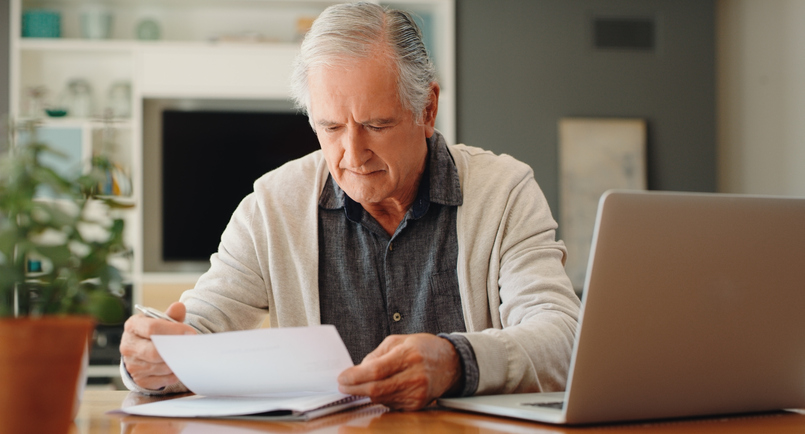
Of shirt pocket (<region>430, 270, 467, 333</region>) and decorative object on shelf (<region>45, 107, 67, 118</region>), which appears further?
decorative object on shelf (<region>45, 107, 67, 118</region>)

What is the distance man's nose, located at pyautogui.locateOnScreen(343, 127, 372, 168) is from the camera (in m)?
1.34

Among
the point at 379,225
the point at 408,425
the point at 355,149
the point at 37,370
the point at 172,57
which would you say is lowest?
the point at 408,425

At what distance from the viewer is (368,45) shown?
1.34m

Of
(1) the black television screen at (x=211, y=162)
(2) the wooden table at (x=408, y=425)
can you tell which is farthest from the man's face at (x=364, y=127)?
(1) the black television screen at (x=211, y=162)

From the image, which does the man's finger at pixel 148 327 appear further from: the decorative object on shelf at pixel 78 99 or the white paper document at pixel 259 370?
the decorative object on shelf at pixel 78 99

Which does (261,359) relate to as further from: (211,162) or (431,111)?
(211,162)

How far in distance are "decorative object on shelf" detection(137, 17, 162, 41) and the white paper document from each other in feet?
11.4

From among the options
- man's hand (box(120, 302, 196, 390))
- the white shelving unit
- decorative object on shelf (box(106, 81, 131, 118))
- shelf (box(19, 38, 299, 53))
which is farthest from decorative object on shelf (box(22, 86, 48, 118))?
man's hand (box(120, 302, 196, 390))

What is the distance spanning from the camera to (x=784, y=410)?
37.0 inches

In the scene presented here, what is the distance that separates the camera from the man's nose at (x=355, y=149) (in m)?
1.34

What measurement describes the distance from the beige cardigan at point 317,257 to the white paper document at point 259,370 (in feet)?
1.10

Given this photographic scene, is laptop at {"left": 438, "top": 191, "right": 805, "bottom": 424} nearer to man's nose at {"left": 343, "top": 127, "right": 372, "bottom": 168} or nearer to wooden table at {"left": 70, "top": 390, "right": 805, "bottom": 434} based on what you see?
wooden table at {"left": 70, "top": 390, "right": 805, "bottom": 434}

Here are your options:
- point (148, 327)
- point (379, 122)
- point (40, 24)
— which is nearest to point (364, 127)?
point (379, 122)

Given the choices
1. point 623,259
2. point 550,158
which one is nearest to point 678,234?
point 623,259
